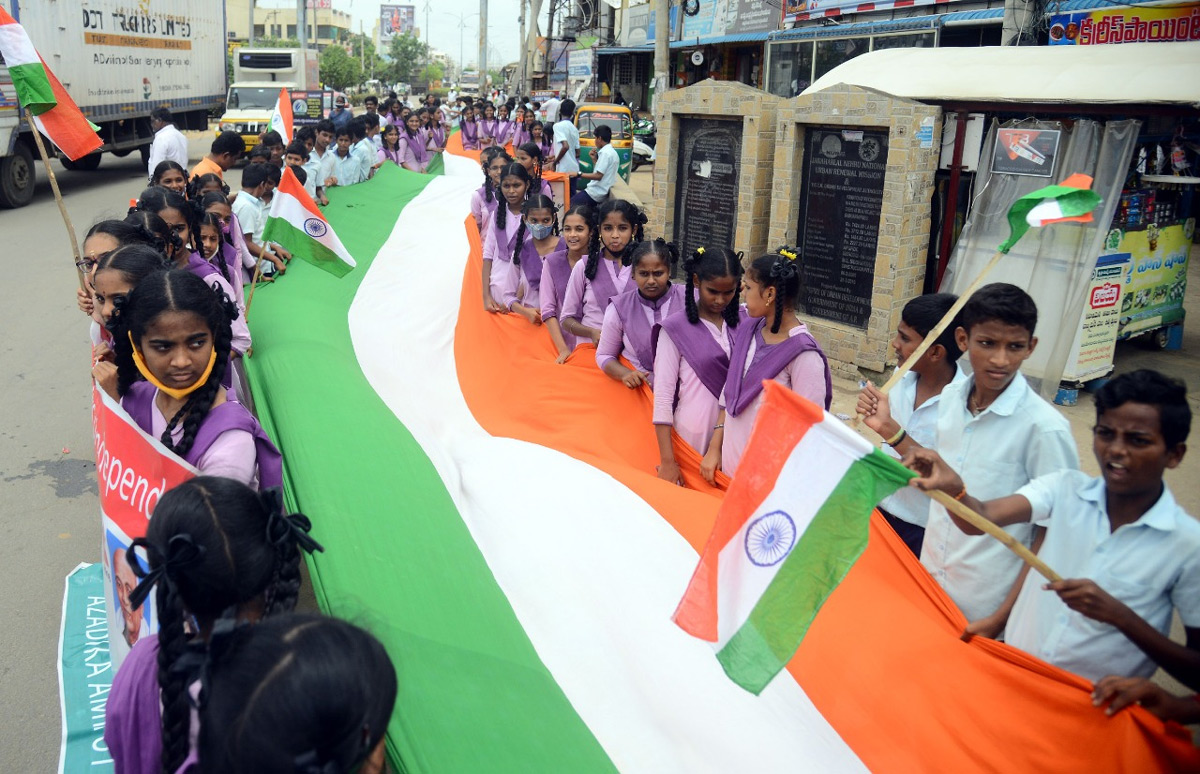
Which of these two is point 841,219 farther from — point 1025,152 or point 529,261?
point 529,261

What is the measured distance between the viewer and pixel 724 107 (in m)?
8.93

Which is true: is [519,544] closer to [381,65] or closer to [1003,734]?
[1003,734]

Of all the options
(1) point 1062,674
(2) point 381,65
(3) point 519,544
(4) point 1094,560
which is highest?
(2) point 381,65

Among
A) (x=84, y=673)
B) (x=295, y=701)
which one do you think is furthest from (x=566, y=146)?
(x=295, y=701)

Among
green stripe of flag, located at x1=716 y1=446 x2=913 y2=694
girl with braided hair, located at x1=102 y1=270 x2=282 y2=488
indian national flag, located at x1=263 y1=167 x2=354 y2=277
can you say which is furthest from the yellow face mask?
indian national flag, located at x1=263 y1=167 x2=354 y2=277

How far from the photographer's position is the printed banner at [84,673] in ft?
10.6

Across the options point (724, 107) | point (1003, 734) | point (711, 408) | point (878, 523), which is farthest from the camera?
point (724, 107)

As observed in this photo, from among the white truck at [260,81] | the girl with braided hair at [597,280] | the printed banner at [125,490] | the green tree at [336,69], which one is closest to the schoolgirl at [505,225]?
the girl with braided hair at [597,280]

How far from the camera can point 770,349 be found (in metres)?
3.85

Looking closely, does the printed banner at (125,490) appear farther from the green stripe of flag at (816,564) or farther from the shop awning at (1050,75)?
the shop awning at (1050,75)

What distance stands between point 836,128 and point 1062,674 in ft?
20.5

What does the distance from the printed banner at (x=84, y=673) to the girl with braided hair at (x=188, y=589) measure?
1.54 meters

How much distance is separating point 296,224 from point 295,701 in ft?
16.0

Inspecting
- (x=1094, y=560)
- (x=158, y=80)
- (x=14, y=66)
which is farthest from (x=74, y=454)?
(x=158, y=80)
